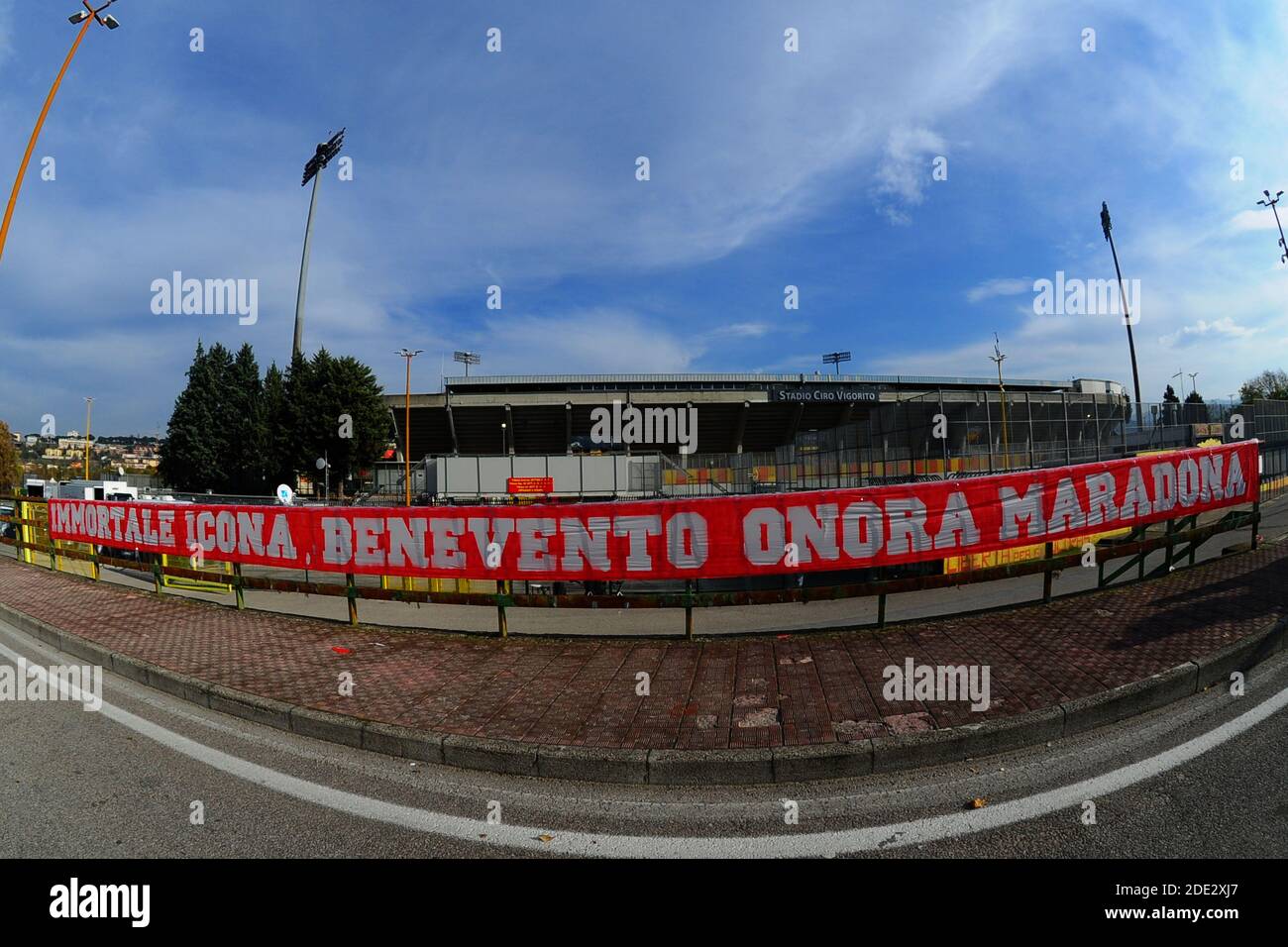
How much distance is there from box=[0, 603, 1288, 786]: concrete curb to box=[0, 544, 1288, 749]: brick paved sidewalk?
4.9 inches

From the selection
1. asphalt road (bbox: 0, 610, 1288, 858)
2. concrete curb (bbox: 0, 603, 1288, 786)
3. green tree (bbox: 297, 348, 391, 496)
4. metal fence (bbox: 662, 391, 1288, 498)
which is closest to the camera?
asphalt road (bbox: 0, 610, 1288, 858)

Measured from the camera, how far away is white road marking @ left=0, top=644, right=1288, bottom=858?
3014mm

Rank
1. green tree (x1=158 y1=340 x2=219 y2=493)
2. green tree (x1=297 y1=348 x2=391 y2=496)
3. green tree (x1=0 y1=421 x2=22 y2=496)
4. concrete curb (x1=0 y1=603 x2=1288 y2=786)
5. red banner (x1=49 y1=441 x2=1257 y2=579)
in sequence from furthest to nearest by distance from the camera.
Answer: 1. green tree (x1=0 y1=421 x2=22 y2=496)
2. green tree (x1=158 y1=340 x2=219 y2=493)
3. green tree (x1=297 y1=348 x2=391 y2=496)
4. red banner (x1=49 y1=441 x2=1257 y2=579)
5. concrete curb (x1=0 y1=603 x2=1288 y2=786)

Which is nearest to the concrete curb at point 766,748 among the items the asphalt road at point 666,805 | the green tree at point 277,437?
the asphalt road at point 666,805

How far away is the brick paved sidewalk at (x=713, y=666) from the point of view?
4246 mm

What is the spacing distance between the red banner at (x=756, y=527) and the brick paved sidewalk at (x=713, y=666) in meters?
0.84

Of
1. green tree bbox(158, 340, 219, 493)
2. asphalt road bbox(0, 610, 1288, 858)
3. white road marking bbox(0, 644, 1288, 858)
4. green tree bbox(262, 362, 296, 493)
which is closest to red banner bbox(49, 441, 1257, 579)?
asphalt road bbox(0, 610, 1288, 858)

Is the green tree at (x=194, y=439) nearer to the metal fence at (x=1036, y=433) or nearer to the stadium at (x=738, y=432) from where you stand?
the stadium at (x=738, y=432)

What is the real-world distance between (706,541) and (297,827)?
14.7 feet

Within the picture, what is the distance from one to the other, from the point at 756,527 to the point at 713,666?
172cm

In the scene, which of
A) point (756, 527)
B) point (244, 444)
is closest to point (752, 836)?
point (756, 527)

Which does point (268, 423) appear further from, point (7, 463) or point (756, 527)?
point (756, 527)

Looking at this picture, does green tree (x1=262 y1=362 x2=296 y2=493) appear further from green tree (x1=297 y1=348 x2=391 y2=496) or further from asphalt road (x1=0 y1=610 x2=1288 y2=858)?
asphalt road (x1=0 y1=610 x2=1288 y2=858)
